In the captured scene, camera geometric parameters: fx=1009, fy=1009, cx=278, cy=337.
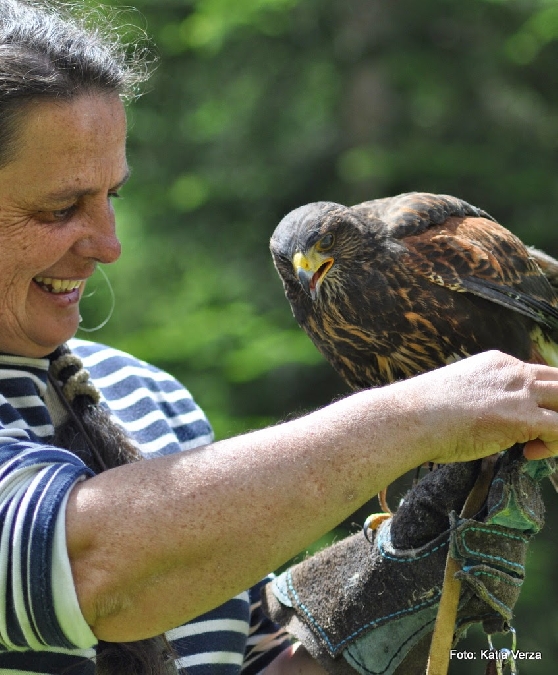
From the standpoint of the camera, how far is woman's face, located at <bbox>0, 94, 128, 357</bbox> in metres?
1.79

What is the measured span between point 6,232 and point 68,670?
0.79 metres

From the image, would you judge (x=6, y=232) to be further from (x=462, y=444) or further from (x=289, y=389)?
(x=289, y=389)

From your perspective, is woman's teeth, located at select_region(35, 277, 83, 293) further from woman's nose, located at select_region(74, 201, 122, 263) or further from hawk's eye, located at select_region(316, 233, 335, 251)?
hawk's eye, located at select_region(316, 233, 335, 251)

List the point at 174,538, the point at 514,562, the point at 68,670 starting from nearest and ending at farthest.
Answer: the point at 174,538 → the point at 68,670 → the point at 514,562

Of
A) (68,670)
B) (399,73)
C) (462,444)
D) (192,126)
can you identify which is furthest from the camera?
(192,126)

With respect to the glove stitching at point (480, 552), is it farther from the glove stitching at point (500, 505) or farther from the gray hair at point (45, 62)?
the gray hair at point (45, 62)

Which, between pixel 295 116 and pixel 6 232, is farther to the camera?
pixel 295 116

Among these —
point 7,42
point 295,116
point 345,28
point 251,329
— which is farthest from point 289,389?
point 7,42

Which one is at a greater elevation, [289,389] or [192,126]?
[192,126]

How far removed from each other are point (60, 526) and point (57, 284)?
655 mm

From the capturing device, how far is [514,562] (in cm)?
197

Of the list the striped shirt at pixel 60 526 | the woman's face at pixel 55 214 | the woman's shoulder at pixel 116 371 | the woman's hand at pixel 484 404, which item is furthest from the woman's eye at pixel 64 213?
the woman's hand at pixel 484 404

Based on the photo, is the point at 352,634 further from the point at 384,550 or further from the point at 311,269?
the point at 311,269

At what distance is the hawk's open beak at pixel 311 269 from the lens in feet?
9.20
